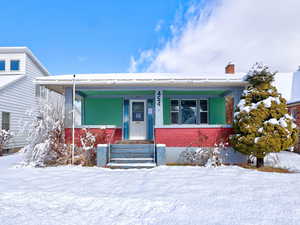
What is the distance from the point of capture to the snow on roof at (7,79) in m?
11.2

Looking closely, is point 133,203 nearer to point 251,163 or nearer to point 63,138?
point 63,138

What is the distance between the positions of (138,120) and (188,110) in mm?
2847

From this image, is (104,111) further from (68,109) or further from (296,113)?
(296,113)

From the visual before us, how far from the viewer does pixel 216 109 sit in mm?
10367

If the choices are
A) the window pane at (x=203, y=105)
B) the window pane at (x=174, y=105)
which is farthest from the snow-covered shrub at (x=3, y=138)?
the window pane at (x=203, y=105)

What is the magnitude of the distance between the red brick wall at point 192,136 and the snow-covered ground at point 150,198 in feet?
5.78

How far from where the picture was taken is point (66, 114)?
8133mm

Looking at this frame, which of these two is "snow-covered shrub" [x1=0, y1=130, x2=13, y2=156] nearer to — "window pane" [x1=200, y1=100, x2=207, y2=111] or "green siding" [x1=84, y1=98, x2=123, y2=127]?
"green siding" [x1=84, y1=98, x2=123, y2=127]

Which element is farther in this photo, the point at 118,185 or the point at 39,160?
the point at 39,160

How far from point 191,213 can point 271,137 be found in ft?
15.8

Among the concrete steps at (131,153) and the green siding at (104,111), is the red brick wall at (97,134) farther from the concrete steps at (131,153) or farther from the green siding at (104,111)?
the green siding at (104,111)

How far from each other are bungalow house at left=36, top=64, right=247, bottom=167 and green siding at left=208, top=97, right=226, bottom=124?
5 centimetres

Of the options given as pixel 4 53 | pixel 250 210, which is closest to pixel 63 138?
pixel 250 210

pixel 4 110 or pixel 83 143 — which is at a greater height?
pixel 4 110
